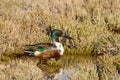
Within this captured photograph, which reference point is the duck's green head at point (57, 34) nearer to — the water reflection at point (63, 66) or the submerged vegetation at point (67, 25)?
the submerged vegetation at point (67, 25)

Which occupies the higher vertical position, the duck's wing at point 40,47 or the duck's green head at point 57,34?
the duck's green head at point 57,34

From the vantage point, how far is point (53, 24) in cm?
1393

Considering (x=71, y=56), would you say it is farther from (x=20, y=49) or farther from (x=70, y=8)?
(x=70, y=8)

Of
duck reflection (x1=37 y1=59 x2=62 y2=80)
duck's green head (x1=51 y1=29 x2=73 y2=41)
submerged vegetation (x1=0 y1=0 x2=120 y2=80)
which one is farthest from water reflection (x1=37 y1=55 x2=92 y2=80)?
duck's green head (x1=51 y1=29 x2=73 y2=41)

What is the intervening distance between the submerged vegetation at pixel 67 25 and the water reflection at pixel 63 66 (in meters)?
0.30

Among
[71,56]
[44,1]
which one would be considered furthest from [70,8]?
[71,56]

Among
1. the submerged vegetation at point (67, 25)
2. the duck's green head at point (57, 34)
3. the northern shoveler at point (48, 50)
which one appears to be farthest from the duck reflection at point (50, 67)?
the duck's green head at point (57, 34)

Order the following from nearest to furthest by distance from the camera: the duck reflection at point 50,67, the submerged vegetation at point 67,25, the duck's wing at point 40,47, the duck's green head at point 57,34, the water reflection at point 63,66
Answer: the water reflection at point 63,66 < the duck reflection at point 50,67 < the duck's wing at point 40,47 < the submerged vegetation at point 67,25 < the duck's green head at point 57,34

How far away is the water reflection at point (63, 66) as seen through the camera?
1093cm

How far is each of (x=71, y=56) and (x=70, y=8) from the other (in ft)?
9.62

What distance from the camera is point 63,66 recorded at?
12.0 m

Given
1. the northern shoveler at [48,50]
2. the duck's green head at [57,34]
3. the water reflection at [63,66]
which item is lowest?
the water reflection at [63,66]

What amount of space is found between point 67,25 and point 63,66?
1957 millimetres

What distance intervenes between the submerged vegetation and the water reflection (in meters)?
0.30
